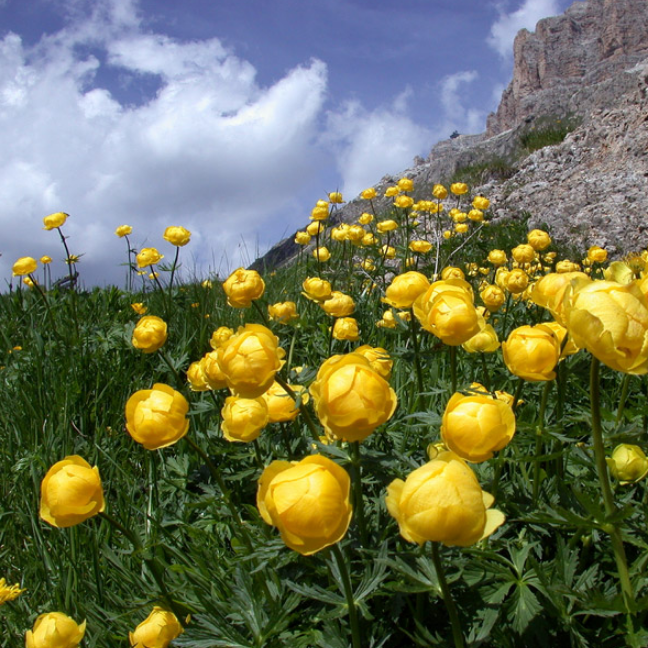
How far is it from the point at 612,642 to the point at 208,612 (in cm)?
73

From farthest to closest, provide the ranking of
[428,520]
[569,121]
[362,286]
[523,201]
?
1. [569,121]
2. [523,201]
3. [362,286]
4. [428,520]

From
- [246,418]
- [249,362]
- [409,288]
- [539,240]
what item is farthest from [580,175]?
[249,362]

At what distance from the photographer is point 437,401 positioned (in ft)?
6.61

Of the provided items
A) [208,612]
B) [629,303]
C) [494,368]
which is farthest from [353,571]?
[494,368]

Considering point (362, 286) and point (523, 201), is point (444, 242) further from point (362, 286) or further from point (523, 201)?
point (523, 201)

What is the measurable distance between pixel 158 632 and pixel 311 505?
0.57 metres

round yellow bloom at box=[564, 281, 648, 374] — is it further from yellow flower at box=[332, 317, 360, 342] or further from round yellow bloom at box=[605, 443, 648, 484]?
yellow flower at box=[332, 317, 360, 342]

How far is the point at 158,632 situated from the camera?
1030 mm

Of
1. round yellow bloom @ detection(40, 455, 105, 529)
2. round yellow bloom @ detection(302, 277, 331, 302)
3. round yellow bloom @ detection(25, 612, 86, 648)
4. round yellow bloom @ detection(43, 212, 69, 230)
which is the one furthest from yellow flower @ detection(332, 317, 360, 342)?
round yellow bloom @ detection(43, 212, 69, 230)

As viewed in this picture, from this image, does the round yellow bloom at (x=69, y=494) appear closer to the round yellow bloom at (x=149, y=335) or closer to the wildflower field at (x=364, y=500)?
the wildflower field at (x=364, y=500)

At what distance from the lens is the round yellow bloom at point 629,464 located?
1080mm

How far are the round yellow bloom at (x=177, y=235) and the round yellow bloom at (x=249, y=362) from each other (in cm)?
197

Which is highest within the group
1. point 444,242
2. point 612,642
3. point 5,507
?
point 444,242

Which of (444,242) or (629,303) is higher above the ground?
(444,242)
